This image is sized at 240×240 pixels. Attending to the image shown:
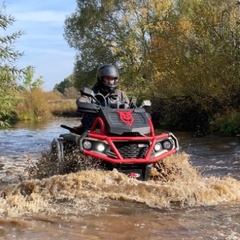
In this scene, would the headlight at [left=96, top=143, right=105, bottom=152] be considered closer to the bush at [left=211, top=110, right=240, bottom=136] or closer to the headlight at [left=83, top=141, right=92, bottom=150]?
the headlight at [left=83, top=141, right=92, bottom=150]

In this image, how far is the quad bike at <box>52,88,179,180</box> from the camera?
7.54 meters

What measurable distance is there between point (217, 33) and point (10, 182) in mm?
16213

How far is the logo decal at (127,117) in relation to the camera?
309 inches

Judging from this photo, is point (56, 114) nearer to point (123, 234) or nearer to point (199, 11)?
point (199, 11)

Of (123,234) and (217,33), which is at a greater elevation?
(217,33)

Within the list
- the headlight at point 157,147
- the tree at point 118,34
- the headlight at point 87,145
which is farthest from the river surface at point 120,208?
the tree at point 118,34

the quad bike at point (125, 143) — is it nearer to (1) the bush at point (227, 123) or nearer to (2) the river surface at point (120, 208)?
(2) the river surface at point (120, 208)

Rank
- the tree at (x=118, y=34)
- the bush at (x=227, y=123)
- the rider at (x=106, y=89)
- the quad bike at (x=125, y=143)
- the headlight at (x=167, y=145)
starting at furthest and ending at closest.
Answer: the tree at (x=118, y=34)
the bush at (x=227, y=123)
the rider at (x=106, y=89)
the headlight at (x=167, y=145)
the quad bike at (x=125, y=143)

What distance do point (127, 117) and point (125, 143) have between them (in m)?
0.47

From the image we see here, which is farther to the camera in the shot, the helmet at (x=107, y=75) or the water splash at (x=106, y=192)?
the helmet at (x=107, y=75)

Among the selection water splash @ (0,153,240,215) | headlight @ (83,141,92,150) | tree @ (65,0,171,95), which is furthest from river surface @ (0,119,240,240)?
tree @ (65,0,171,95)

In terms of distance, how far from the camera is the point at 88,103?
8367 millimetres

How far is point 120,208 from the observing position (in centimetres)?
668

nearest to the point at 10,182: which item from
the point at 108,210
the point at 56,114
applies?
the point at 108,210
